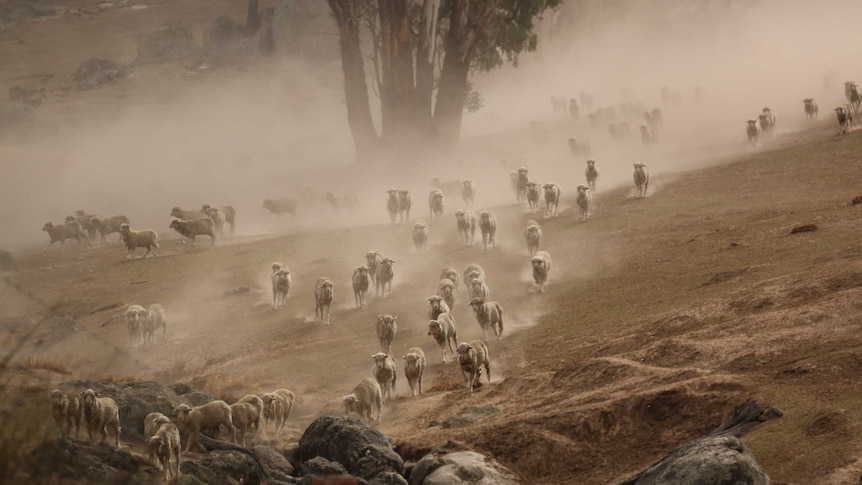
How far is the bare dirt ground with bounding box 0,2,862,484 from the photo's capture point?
18.5 meters

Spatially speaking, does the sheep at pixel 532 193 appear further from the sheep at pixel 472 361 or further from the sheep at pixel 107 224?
the sheep at pixel 472 361

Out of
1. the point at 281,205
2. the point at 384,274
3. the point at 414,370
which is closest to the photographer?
the point at 414,370

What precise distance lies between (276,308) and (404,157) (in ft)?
103

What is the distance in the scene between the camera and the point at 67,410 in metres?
20.6

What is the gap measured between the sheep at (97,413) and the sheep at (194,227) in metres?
29.6

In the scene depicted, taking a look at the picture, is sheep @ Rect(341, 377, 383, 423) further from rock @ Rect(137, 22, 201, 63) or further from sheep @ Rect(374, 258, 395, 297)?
rock @ Rect(137, 22, 201, 63)

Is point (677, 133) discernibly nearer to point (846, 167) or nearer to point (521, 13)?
point (521, 13)

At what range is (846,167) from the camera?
41.0 meters

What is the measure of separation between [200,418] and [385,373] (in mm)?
5039

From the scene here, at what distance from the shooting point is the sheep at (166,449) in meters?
18.8

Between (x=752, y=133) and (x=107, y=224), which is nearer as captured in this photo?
(x=752, y=133)

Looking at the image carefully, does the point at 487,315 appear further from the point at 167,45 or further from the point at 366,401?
the point at 167,45

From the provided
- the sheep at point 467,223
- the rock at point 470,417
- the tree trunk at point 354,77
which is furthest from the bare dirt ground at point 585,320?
the tree trunk at point 354,77

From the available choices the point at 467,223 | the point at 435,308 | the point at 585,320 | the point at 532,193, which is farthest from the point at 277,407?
the point at 532,193
